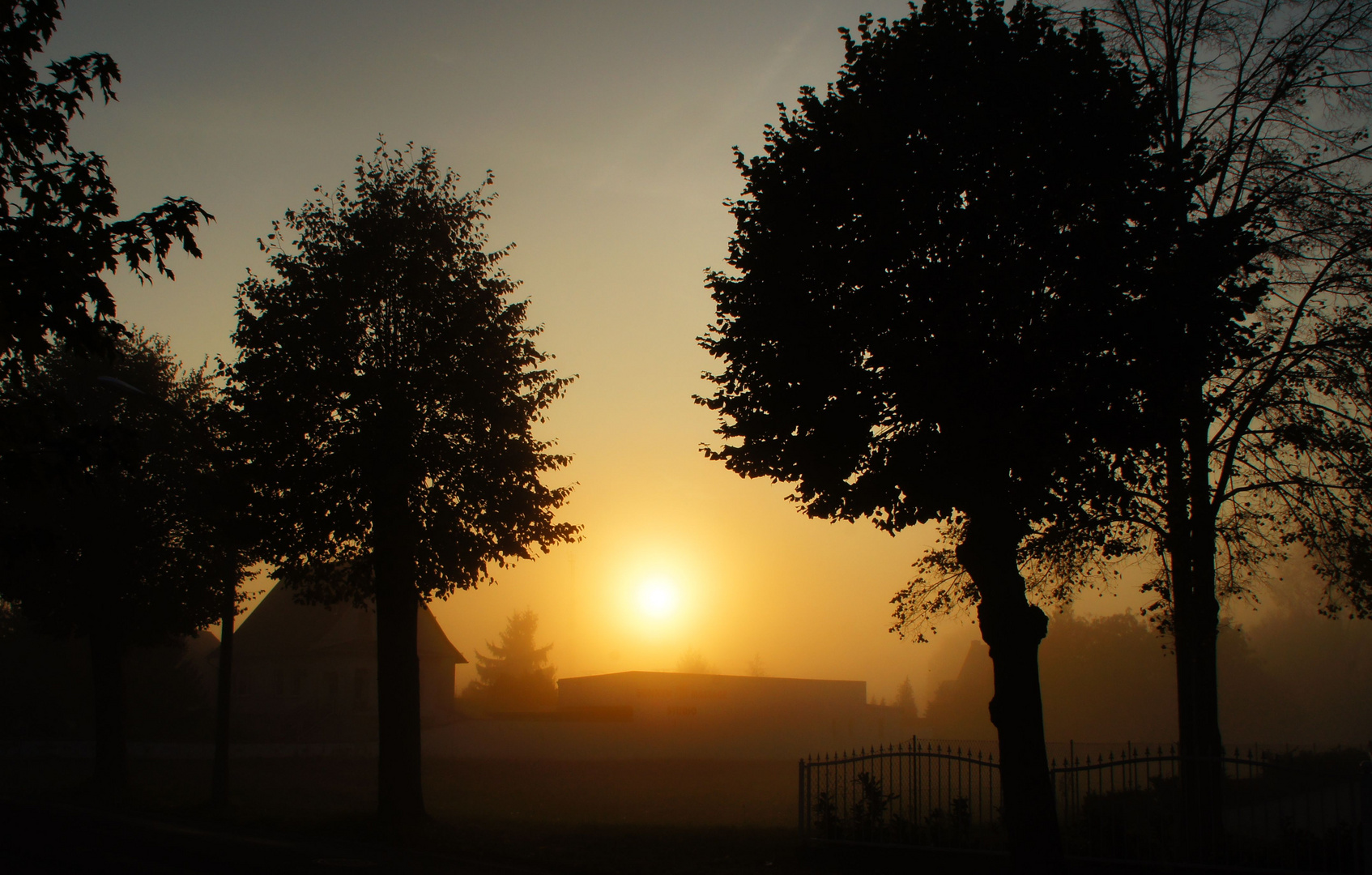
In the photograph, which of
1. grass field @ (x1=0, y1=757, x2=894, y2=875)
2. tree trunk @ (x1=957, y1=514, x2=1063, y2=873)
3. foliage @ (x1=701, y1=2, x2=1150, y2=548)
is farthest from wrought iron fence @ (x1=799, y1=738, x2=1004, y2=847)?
foliage @ (x1=701, y1=2, x2=1150, y2=548)

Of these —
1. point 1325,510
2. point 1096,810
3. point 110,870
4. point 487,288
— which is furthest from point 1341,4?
point 110,870

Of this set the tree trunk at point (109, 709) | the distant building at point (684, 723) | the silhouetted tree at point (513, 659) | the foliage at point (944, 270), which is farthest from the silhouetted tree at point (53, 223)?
the silhouetted tree at point (513, 659)

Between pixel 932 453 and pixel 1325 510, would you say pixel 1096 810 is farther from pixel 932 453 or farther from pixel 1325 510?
pixel 1325 510

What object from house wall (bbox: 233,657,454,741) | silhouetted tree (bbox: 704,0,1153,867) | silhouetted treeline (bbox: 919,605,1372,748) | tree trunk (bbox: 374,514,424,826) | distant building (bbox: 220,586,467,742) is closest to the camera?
silhouetted tree (bbox: 704,0,1153,867)

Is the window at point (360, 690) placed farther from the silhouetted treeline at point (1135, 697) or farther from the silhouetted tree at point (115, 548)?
the silhouetted treeline at point (1135, 697)

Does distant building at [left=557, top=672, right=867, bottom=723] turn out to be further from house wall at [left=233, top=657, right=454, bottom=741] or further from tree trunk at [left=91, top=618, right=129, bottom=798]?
tree trunk at [left=91, top=618, right=129, bottom=798]

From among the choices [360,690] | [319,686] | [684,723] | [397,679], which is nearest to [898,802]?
[397,679]

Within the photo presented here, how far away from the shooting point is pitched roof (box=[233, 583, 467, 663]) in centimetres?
6538

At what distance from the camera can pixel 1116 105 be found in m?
14.2

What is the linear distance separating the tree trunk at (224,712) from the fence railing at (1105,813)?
15.9 metres

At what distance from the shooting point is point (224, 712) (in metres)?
24.4

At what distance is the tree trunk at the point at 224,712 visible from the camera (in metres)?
24.0

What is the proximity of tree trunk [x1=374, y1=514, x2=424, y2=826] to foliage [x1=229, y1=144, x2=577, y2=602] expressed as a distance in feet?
1.03

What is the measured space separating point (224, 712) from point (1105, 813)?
20.9 metres
